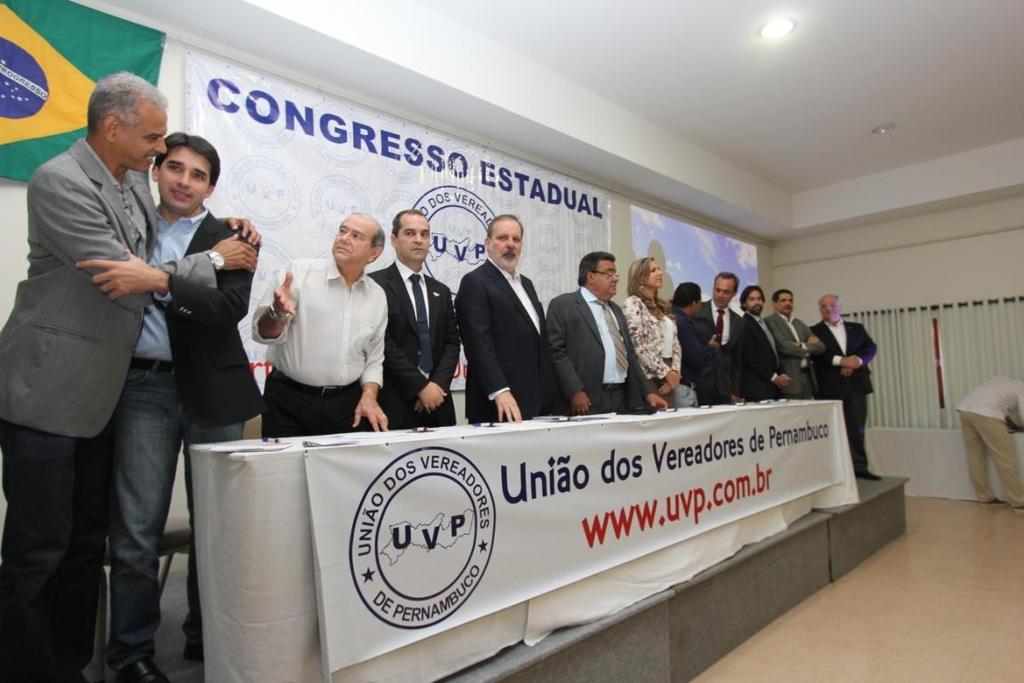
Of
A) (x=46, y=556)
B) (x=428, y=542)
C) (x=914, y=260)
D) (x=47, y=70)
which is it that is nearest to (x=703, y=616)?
(x=428, y=542)

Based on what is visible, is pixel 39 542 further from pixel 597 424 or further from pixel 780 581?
pixel 780 581

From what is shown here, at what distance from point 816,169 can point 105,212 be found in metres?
5.96

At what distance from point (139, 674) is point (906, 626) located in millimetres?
2608

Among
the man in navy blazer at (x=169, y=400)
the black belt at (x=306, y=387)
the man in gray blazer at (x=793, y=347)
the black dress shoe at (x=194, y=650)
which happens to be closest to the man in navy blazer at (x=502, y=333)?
the black belt at (x=306, y=387)

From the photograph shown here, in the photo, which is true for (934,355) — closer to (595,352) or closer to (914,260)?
(914,260)

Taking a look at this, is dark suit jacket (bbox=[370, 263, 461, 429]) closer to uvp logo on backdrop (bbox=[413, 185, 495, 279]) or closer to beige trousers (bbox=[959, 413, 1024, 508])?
uvp logo on backdrop (bbox=[413, 185, 495, 279])

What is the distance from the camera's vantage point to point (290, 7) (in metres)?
2.48

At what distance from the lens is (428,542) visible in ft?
4.04

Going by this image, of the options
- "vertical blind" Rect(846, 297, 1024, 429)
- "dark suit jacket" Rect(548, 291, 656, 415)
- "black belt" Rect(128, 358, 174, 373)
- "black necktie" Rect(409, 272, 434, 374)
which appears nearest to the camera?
"black belt" Rect(128, 358, 174, 373)

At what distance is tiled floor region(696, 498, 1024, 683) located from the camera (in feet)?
6.34

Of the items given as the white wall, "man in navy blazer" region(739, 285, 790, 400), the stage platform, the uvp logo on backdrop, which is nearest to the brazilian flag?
the uvp logo on backdrop

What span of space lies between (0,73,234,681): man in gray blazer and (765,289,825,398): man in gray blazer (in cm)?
400

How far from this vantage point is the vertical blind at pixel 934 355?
17.6ft

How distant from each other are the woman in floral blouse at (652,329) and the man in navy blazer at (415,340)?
100 cm
